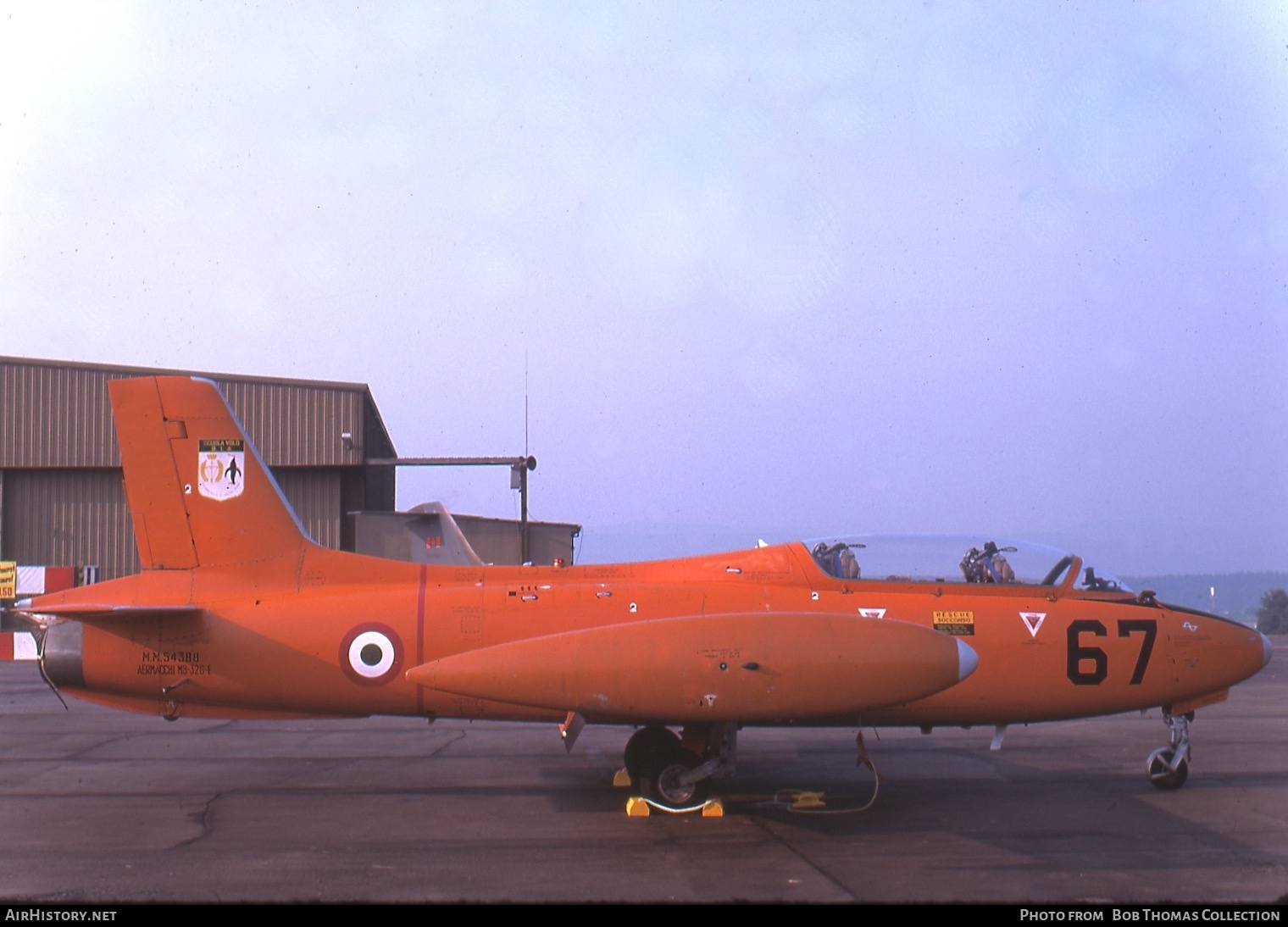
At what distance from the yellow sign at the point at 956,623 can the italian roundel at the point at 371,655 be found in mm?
4845

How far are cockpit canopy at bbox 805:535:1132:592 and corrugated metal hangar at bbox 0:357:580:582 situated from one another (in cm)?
2029

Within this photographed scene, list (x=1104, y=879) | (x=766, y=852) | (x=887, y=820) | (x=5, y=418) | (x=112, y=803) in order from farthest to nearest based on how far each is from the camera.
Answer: (x=5, y=418) < (x=112, y=803) < (x=887, y=820) < (x=766, y=852) < (x=1104, y=879)

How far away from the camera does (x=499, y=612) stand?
9.62 m

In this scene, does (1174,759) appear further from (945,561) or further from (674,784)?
(674,784)

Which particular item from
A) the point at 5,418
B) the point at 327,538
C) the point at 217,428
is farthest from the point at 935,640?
the point at 5,418

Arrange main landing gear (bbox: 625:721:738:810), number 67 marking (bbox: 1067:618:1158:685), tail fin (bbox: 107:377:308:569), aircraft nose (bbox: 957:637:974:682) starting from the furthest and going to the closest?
tail fin (bbox: 107:377:308:569), number 67 marking (bbox: 1067:618:1158:685), main landing gear (bbox: 625:721:738:810), aircraft nose (bbox: 957:637:974:682)

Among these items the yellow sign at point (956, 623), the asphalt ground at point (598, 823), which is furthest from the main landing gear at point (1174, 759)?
the yellow sign at point (956, 623)

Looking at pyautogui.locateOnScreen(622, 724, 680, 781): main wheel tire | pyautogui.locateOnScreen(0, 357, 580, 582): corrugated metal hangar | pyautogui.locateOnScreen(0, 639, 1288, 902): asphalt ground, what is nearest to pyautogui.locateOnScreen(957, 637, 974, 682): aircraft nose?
pyautogui.locateOnScreen(0, 639, 1288, 902): asphalt ground

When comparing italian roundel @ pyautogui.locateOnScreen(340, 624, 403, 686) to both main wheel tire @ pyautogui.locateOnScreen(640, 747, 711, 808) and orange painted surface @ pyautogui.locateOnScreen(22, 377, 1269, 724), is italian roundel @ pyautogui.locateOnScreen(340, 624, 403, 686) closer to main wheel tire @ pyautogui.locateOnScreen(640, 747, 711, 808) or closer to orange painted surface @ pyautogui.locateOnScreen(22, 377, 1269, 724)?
orange painted surface @ pyautogui.locateOnScreen(22, 377, 1269, 724)

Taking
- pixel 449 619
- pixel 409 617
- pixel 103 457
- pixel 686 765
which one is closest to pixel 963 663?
pixel 686 765

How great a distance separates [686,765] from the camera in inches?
362

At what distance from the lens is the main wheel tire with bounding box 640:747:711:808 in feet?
29.8

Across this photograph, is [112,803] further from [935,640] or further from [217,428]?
[935,640]

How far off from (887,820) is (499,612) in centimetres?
378
